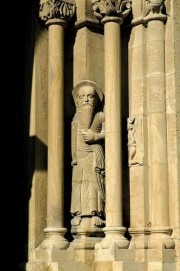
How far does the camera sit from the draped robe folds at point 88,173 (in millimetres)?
14016

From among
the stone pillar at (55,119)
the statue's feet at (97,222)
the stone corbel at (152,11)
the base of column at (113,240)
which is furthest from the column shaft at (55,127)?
the stone corbel at (152,11)

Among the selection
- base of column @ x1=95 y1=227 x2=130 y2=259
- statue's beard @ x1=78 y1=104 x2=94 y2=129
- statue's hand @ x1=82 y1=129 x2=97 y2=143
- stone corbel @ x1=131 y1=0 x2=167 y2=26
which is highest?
stone corbel @ x1=131 y1=0 x2=167 y2=26

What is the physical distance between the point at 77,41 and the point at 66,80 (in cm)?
78

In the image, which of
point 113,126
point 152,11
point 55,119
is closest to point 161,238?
point 113,126

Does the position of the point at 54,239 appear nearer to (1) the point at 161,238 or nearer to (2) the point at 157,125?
(1) the point at 161,238

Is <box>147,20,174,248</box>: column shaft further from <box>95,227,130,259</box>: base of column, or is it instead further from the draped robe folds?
the draped robe folds

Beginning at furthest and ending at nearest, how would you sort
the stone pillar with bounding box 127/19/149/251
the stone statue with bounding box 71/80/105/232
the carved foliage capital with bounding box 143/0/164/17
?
the carved foliage capital with bounding box 143/0/164/17 < the stone statue with bounding box 71/80/105/232 < the stone pillar with bounding box 127/19/149/251

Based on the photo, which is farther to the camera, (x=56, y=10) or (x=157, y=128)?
(x=56, y=10)

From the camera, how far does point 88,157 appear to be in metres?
14.3

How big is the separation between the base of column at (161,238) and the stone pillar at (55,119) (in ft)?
5.01

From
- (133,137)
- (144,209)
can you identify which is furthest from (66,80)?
(144,209)

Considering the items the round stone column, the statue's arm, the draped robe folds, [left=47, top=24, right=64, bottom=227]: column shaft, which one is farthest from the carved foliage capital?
the statue's arm

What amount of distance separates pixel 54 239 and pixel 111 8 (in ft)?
14.4

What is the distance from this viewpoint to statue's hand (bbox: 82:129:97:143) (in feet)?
46.6
